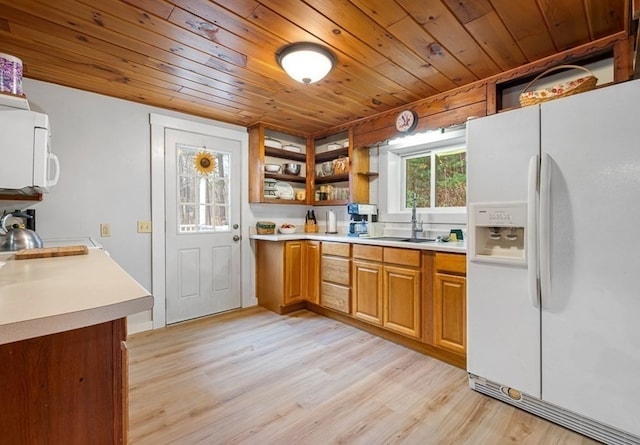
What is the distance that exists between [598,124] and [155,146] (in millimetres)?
3284

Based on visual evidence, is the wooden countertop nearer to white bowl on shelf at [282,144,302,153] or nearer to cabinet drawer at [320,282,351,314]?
cabinet drawer at [320,282,351,314]

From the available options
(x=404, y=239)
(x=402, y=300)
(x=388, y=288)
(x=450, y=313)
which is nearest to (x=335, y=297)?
(x=388, y=288)

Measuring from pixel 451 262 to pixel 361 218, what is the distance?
128 cm

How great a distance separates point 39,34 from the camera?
1801 mm

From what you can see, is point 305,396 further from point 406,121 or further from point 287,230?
point 406,121

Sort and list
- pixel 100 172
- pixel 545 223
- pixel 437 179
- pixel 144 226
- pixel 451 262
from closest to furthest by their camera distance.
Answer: pixel 545 223, pixel 451 262, pixel 100 172, pixel 144 226, pixel 437 179

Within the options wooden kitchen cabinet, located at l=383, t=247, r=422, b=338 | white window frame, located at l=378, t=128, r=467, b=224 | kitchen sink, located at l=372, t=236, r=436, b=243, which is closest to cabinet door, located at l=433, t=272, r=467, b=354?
wooden kitchen cabinet, located at l=383, t=247, r=422, b=338

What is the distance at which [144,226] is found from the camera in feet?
9.71

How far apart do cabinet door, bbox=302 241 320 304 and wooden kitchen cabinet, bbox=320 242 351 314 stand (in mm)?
65

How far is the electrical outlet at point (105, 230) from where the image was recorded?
2.73 meters

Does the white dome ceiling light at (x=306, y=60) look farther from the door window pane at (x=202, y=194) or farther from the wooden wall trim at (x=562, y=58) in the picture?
the door window pane at (x=202, y=194)

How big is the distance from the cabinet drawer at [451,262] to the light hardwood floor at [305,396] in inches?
28.5

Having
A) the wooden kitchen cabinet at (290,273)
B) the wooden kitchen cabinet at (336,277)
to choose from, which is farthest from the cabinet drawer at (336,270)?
the wooden kitchen cabinet at (290,273)

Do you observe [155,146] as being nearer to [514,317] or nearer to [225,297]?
[225,297]
